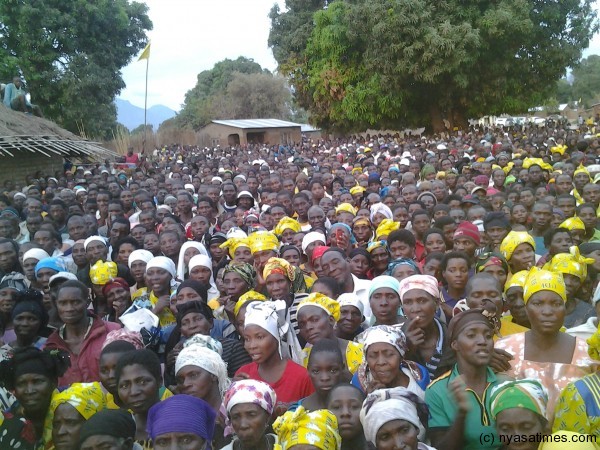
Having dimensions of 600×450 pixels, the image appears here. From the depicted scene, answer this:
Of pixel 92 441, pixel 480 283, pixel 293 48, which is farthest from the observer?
pixel 293 48

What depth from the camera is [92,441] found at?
2.52 m

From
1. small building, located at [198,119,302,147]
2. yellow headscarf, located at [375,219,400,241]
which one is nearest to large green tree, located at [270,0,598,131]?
small building, located at [198,119,302,147]

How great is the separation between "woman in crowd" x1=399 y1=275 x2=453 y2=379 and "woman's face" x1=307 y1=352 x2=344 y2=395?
45 cm

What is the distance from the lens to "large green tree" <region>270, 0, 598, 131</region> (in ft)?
70.8

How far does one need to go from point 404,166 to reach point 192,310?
27.3ft

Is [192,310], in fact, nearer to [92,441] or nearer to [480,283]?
[92,441]

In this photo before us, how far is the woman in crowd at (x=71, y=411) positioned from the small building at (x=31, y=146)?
11140 mm

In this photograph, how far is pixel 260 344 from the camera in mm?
3332

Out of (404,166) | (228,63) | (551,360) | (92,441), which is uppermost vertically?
(228,63)

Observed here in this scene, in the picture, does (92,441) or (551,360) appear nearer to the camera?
(92,441)

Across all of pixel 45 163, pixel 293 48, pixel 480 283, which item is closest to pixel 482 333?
pixel 480 283

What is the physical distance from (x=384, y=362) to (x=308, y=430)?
65cm

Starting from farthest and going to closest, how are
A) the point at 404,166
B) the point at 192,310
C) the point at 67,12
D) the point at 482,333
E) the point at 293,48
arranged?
1. the point at 293,48
2. the point at 67,12
3. the point at 404,166
4. the point at 192,310
5. the point at 482,333

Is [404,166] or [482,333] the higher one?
[404,166]
